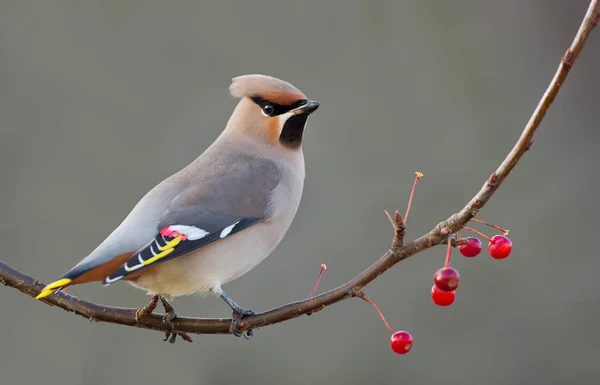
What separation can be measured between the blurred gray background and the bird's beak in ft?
7.50

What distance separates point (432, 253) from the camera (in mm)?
5746

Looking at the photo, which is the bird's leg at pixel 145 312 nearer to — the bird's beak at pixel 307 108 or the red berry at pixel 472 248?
the bird's beak at pixel 307 108

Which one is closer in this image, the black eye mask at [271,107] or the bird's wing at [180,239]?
the bird's wing at [180,239]

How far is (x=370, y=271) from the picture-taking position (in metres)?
2.28

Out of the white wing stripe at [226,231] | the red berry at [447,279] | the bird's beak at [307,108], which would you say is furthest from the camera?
the bird's beak at [307,108]

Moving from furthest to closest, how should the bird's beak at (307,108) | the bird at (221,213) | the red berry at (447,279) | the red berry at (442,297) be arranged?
the bird's beak at (307,108) → the bird at (221,213) → the red berry at (442,297) → the red berry at (447,279)

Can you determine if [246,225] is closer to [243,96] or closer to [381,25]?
[243,96]

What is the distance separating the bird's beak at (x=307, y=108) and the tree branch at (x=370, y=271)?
805 mm

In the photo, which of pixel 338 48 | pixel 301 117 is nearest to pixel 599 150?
pixel 338 48

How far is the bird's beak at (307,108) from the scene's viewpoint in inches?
123

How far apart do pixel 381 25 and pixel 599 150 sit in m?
1.80

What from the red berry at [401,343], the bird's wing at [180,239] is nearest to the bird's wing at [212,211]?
the bird's wing at [180,239]

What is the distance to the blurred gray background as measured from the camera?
5.50 metres

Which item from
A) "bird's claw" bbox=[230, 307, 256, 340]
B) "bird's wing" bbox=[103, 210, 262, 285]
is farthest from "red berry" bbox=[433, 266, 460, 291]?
"bird's wing" bbox=[103, 210, 262, 285]
